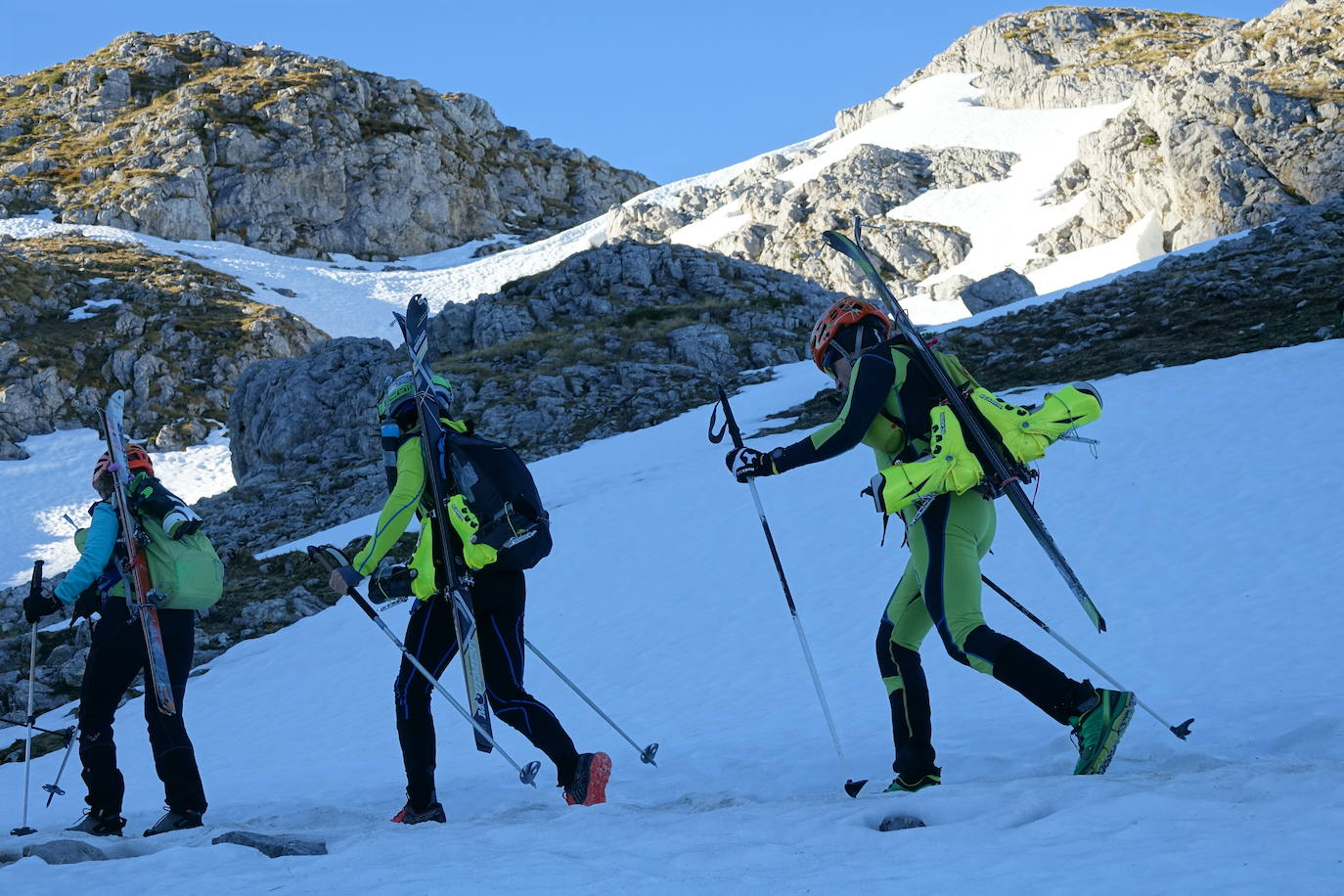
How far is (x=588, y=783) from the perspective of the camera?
20.3ft

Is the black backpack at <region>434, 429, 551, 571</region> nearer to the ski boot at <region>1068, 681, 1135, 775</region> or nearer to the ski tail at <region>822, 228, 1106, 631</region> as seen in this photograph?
the ski tail at <region>822, 228, 1106, 631</region>

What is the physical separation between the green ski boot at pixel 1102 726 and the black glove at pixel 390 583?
374 centimetres

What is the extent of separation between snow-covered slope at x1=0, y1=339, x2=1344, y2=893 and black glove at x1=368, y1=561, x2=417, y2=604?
1346 millimetres

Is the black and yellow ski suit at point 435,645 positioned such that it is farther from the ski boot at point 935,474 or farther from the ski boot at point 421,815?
the ski boot at point 935,474

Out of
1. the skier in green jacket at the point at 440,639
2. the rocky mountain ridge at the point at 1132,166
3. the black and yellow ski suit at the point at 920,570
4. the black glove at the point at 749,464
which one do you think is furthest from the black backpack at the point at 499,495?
the rocky mountain ridge at the point at 1132,166

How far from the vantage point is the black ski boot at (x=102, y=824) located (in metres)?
6.89

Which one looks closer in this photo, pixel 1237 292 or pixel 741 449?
pixel 741 449

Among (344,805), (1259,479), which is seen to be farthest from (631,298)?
(344,805)

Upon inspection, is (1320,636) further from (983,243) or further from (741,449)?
(983,243)

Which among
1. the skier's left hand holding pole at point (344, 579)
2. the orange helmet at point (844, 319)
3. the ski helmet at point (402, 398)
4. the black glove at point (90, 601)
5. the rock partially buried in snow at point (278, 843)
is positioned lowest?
the rock partially buried in snow at point (278, 843)

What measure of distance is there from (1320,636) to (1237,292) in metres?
18.9

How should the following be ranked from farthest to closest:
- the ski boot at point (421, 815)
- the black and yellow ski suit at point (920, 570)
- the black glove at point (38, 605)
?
1. the black glove at point (38, 605)
2. the ski boot at point (421, 815)
3. the black and yellow ski suit at point (920, 570)

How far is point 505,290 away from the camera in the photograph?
4516cm

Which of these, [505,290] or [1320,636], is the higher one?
[505,290]
